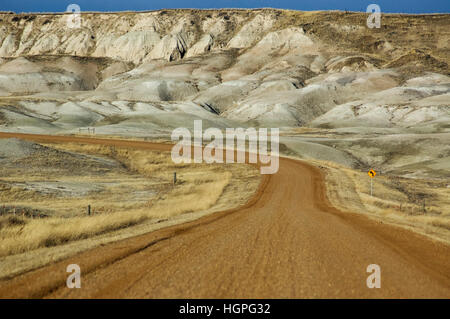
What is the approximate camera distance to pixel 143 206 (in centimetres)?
2197

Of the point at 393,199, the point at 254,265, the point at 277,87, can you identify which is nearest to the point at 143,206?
the point at 254,265

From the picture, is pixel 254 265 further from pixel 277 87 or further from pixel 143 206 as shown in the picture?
pixel 277 87

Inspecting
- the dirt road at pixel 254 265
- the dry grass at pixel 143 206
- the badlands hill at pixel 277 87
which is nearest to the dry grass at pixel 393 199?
the dry grass at pixel 143 206

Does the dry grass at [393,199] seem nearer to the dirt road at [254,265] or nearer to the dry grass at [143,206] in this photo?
the dry grass at [143,206]

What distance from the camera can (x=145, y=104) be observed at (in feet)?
388

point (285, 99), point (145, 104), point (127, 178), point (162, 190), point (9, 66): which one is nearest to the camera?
point (162, 190)

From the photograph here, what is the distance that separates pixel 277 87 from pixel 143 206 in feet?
407

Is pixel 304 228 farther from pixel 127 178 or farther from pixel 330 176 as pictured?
pixel 127 178

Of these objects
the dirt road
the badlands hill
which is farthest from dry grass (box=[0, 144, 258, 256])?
the badlands hill

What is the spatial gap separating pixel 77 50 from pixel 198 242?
215130 mm

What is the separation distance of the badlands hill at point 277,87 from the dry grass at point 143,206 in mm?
23183

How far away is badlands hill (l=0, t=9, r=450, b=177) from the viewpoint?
7069 centimetres
